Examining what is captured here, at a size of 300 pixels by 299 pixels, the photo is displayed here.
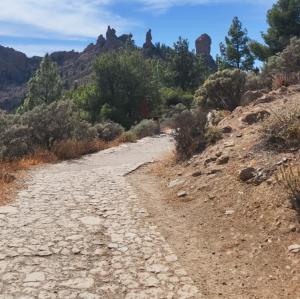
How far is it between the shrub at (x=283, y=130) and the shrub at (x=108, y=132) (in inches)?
440

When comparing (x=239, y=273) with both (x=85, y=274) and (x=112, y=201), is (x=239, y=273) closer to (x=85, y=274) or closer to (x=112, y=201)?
(x=85, y=274)

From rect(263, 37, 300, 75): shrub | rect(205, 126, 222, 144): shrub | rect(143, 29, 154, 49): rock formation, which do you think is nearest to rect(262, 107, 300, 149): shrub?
rect(205, 126, 222, 144): shrub

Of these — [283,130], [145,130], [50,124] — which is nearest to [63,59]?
[145,130]

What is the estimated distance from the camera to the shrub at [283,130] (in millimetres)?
7652

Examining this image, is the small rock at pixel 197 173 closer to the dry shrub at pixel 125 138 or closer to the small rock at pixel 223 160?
the small rock at pixel 223 160

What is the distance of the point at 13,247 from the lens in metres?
5.75

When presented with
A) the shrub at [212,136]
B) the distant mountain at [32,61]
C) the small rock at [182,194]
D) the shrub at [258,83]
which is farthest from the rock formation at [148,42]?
the small rock at [182,194]

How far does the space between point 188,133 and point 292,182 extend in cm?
492

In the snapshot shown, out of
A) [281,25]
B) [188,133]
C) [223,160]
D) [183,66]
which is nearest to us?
[223,160]

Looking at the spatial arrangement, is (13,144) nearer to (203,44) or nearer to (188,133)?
(188,133)

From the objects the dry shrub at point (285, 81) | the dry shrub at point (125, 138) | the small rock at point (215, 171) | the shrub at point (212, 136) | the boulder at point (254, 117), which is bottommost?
the dry shrub at point (125, 138)

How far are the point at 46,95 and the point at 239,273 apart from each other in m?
33.9

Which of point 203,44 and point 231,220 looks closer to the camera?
point 231,220

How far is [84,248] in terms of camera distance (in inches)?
229
